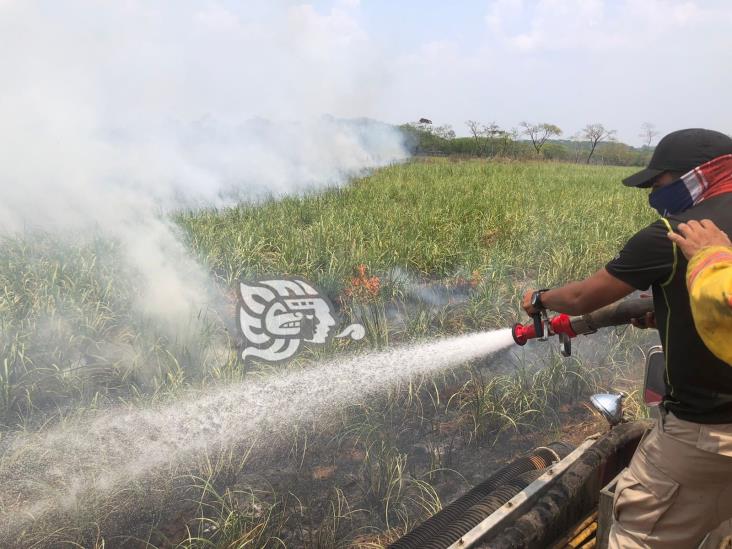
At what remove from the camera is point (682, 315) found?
153cm

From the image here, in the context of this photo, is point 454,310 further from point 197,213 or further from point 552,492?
point 197,213

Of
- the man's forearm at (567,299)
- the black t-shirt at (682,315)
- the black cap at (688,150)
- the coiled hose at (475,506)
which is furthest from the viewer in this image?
the coiled hose at (475,506)

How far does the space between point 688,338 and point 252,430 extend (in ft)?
8.42

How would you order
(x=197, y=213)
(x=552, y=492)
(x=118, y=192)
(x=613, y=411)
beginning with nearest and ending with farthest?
(x=552, y=492) → (x=613, y=411) → (x=118, y=192) → (x=197, y=213)

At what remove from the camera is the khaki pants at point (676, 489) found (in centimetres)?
157

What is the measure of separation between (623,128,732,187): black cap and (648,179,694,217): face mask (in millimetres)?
45

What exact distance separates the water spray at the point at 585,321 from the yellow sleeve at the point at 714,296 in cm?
77

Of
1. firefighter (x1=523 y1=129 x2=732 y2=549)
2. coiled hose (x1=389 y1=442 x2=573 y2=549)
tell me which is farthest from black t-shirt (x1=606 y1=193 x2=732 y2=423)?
coiled hose (x1=389 y1=442 x2=573 y2=549)

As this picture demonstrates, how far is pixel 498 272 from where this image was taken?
17.3 feet

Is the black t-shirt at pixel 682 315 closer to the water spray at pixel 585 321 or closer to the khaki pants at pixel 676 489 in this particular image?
the khaki pants at pixel 676 489

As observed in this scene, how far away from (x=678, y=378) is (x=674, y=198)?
1.79 ft

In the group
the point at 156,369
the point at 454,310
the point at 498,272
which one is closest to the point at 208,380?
the point at 156,369

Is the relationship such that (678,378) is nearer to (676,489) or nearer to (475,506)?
(676,489)

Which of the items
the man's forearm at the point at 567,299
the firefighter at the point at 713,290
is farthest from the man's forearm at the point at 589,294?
the firefighter at the point at 713,290
